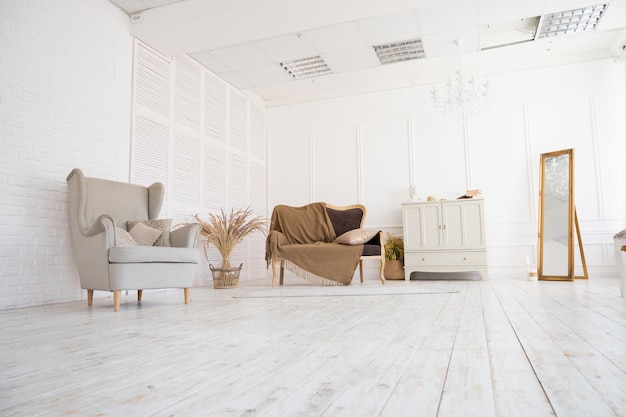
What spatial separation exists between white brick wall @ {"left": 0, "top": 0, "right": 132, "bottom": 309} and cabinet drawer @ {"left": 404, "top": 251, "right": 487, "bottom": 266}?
3.75 meters

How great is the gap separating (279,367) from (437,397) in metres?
0.49

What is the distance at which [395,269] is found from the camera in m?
6.13

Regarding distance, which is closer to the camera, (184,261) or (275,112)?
(184,261)

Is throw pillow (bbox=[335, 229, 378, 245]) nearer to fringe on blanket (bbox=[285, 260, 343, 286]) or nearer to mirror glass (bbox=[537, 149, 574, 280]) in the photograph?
fringe on blanket (bbox=[285, 260, 343, 286])

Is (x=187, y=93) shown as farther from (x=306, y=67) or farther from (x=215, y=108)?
(x=306, y=67)

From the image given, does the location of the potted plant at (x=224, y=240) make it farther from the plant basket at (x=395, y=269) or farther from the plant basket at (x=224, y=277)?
the plant basket at (x=395, y=269)

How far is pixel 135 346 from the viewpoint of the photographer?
5.54 feet

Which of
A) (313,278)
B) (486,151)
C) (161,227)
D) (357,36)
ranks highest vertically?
(357,36)

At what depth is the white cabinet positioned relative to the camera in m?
5.70

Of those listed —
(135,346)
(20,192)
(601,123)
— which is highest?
(601,123)

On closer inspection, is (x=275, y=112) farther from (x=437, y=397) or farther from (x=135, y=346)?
(x=437, y=397)

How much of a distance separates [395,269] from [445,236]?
2.69 feet

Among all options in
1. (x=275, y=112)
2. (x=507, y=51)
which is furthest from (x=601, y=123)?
(x=275, y=112)

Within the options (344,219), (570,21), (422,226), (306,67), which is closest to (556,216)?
(422,226)
